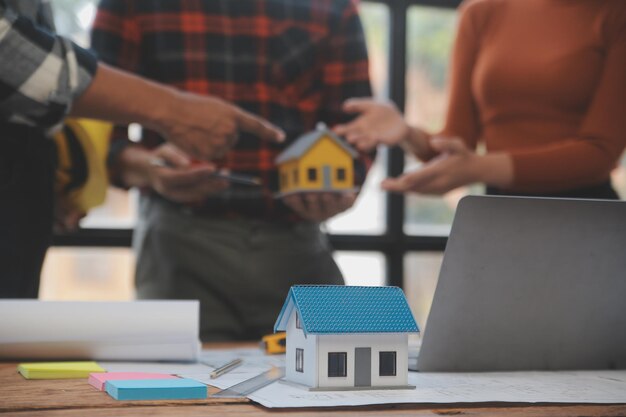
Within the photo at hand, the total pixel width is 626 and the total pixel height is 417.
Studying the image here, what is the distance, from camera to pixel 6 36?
108cm

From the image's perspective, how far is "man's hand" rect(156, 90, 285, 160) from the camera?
136 centimetres

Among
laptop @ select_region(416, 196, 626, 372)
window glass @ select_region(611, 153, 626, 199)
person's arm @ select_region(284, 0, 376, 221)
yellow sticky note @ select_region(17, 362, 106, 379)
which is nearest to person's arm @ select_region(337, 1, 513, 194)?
person's arm @ select_region(284, 0, 376, 221)

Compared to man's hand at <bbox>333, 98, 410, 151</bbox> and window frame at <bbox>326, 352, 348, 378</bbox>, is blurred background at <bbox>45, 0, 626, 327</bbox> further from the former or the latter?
window frame at <bbox>326, 352, 348, 378</bbox>

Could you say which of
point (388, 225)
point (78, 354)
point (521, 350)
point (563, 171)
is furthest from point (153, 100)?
point (388, 225)

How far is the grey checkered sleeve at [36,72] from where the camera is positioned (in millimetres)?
1094

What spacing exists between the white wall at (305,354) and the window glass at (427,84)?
212cm

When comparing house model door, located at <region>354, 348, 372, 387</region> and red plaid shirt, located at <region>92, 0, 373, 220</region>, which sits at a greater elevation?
red plaid shirt, located at <region>92, 0, 373, 220</region>

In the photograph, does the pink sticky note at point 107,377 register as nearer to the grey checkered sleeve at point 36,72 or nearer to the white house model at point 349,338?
the white house model at point 349,338

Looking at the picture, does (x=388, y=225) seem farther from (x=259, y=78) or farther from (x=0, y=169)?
(x=0, y=169)

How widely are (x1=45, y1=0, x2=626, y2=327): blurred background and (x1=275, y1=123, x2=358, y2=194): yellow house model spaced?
3.00ft

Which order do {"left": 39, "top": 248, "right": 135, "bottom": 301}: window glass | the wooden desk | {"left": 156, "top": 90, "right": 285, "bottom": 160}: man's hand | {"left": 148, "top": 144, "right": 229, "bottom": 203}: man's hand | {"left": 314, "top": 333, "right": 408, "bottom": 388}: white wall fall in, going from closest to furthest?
→ the wooden desk, {"left": 314, "top": 333, "right": 408, "bottom": 388}: white wall, {"left": 156, "top": 90, "right": 285, "bottom": 160}: man's hand, {"left": 148, "top": 144, "right": 229, "bottom": 203}: man's hand, {"left": 39, "top": 248, "right": 135, "bottom": 301}: window glass

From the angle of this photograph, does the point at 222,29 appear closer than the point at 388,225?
Yes

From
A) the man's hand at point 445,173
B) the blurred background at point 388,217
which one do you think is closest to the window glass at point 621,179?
the blurred background at point 388,217

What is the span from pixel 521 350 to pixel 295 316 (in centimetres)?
29
